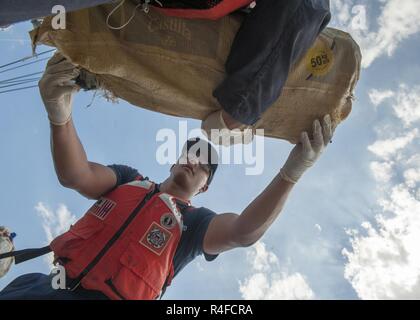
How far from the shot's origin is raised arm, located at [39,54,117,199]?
2057 mm

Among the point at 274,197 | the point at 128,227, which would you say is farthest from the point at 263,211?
the point at 128,227

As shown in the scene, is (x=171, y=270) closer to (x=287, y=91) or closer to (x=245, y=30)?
(x=287, y=91)

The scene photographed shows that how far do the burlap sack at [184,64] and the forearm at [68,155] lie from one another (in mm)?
542

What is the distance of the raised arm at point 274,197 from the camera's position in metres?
2.47

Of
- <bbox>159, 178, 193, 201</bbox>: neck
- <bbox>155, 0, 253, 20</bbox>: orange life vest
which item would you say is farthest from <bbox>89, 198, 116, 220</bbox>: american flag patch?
<bbox>155, 0, 253, 20</bbox>: orange life vest

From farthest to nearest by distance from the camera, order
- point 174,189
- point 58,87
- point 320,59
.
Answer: point 174,189 → point 320,59 → point 58,87

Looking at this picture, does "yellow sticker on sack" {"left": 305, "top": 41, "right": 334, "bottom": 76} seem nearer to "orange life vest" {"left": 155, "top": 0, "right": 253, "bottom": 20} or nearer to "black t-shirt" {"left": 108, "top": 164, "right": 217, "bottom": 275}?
"orange life vest" {"left": 155, "top": 0, "right": 253, "bottom": 20}

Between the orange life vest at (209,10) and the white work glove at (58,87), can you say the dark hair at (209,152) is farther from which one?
the orange life vest at (209,10)

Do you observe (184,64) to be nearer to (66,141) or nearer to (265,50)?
(265,50)

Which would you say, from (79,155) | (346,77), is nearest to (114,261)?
(79,155)

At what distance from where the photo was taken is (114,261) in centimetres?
266

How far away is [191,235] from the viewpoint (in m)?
3.07

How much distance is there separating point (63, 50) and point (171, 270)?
182cm

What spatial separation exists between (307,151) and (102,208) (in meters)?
1.57
